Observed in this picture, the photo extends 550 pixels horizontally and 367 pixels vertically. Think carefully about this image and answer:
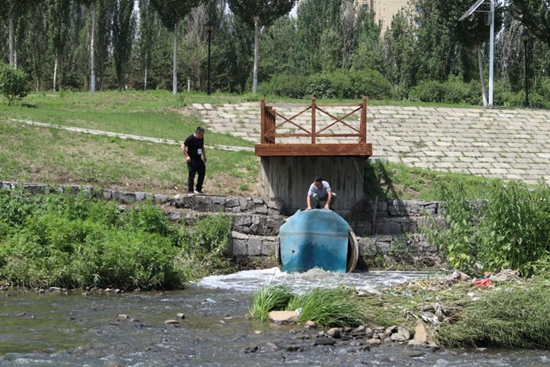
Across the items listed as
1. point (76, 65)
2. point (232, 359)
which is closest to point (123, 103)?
point (232, 359)

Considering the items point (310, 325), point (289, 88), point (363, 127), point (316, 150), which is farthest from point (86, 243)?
point (289, 88)

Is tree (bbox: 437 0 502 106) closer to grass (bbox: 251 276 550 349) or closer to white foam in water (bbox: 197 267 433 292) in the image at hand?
white foam in water (bbox: 197 267 433 292)

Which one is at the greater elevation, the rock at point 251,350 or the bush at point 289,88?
the bush at point 289,88

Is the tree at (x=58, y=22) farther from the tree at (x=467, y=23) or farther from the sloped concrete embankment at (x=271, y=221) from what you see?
the sloped concrete embankment at (x=271, y=221)

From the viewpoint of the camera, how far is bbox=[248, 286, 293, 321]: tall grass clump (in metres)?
11.3

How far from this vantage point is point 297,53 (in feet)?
202

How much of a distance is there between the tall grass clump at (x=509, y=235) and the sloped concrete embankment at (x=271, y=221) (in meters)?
3.67

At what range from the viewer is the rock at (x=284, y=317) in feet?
35.8

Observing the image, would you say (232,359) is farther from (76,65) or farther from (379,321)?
(76,65)

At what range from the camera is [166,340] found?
9938 millimetres

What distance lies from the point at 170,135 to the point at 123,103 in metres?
5.96

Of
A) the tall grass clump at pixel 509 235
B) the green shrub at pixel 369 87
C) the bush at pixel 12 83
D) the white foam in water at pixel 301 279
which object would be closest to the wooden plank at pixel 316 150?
the white foam in water at pixel 301 279

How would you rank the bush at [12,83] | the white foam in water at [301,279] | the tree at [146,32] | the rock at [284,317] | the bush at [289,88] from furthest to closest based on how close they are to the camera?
1. the tree at [146,32]
2. the bush at [289,88]
3. the bush at [12,83]
4. the white foam in water at [301,279]
5. the rock at [284,317]

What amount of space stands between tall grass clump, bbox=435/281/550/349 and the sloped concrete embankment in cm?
710
